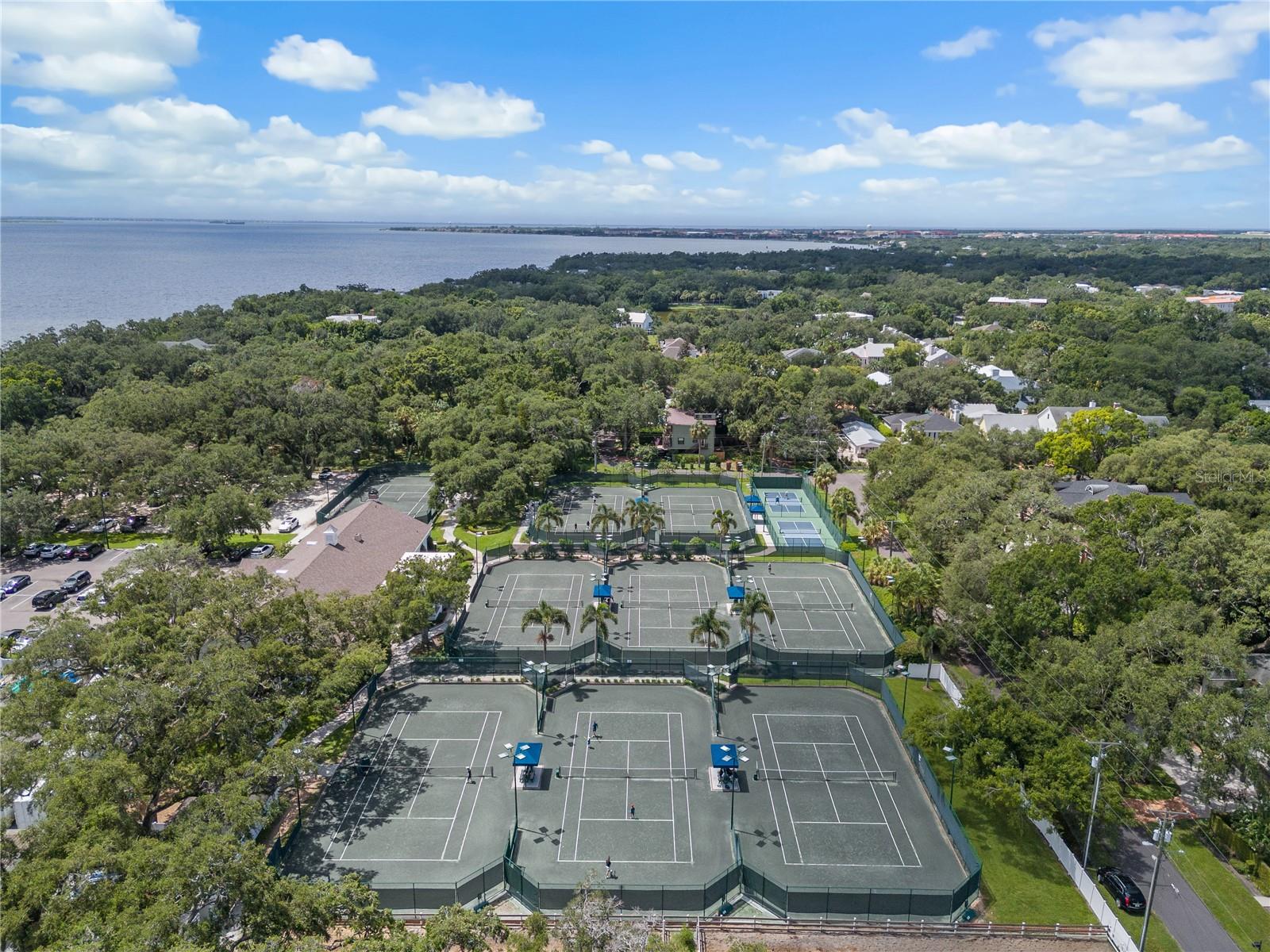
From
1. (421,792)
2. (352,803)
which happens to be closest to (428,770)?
(421,792)

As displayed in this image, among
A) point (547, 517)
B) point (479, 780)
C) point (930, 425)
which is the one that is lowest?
point (479, 780)

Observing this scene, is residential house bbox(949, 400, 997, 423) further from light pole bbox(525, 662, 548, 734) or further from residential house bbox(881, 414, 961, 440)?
light pole bbox(525, 662, 548, 734)

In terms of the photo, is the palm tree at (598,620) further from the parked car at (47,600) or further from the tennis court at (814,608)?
the parked car at (47,600)

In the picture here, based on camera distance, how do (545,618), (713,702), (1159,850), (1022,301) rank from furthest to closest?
1. (1022,301)
2. (545,618)
3. (713,702)
4. (1159,850)

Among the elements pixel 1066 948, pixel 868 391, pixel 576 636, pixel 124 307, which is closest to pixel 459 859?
pixel 576 636

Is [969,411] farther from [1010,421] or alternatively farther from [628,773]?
[628,773]

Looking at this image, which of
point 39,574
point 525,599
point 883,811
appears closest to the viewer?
point 883,811
